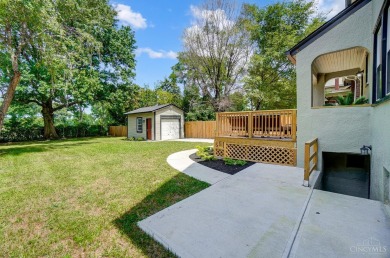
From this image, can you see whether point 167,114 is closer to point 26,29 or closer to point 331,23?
point 26,29

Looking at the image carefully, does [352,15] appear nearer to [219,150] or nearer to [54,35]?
[219,150]

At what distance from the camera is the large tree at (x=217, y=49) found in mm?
17141

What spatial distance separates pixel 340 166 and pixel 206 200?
5.55m

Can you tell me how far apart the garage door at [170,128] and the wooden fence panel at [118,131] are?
291 inches

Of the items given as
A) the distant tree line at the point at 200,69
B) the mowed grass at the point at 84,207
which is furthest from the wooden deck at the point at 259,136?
the distant tree line at the point at 200,69

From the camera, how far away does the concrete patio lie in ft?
7.27

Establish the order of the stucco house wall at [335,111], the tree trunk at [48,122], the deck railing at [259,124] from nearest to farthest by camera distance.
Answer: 1. the stucco house wall at [335,111]
2. the deck railing at [259,124]
3. the tree trunk at [48,122]

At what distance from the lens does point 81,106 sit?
62.8 feet

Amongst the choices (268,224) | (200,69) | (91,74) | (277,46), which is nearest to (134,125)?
(91,74)

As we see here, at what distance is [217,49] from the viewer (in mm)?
18156

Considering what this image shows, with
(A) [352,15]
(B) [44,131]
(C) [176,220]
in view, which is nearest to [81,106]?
(B) [44,131]

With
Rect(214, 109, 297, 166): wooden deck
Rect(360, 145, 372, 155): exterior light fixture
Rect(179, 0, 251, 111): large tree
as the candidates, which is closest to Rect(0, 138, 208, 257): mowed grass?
Rect(214, 109, 297, 166): wooden deck

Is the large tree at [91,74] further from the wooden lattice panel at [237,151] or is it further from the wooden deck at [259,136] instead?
the wooden lattice panel at [237,151]

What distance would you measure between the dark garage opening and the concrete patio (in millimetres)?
Answer: 2854
